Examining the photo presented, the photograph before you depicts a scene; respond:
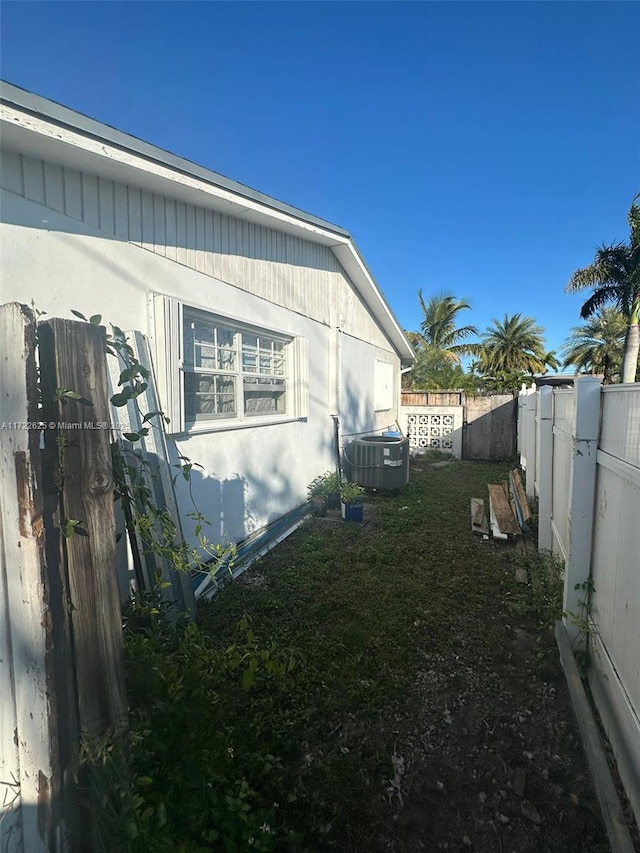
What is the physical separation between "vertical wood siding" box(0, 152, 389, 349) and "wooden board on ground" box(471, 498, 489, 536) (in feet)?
12.6

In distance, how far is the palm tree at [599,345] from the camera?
28453 mm

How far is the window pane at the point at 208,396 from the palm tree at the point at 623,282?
19.8m

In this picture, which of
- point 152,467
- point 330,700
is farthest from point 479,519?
point 152,467

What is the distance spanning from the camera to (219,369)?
4082mm

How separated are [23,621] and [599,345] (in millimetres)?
37439

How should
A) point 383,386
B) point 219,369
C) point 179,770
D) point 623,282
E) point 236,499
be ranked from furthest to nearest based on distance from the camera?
1. point 623,282
2. point 383,386
3. point 236,499
4. point 219,369
5. point 179,770

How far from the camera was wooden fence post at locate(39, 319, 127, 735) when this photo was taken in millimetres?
1060

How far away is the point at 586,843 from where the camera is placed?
153 centimetres

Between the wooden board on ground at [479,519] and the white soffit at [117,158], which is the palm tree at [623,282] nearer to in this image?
the wooden board on ground at [479,519]

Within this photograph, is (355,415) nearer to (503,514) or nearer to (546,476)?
(503,514)

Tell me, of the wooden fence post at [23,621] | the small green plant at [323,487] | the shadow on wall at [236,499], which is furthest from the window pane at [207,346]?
the wooden fence post at [23,621]

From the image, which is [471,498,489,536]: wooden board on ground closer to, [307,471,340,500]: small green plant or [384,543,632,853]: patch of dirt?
[307,471,340,500]: small green plant

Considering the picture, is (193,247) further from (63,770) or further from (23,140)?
(63,770)

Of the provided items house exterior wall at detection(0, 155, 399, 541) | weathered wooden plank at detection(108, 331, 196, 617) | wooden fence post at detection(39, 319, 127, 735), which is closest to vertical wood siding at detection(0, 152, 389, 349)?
house exterior wall at detection(0, 155, 399, 541)
